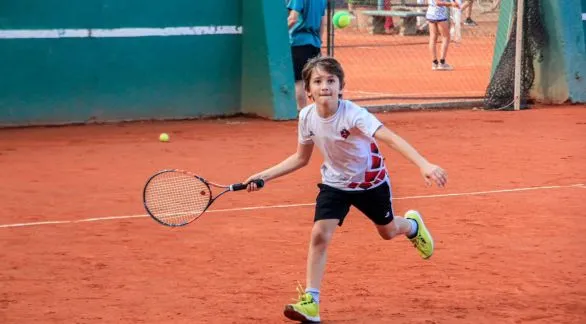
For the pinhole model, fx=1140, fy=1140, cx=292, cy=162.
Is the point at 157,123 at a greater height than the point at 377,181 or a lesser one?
lesser

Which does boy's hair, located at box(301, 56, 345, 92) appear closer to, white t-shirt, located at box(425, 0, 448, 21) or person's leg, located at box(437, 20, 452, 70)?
person's leg, located at box(437, 20, 452, 70)

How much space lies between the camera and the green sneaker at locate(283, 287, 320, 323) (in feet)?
18.6

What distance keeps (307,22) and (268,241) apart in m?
6.18

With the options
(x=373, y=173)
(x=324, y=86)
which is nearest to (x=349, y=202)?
(x=373, y=173)

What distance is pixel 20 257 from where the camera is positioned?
23.8 feet

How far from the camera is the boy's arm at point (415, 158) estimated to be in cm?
509

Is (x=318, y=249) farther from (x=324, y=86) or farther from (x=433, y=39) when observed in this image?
(x=433, y=39)

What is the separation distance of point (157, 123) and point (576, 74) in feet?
19.7

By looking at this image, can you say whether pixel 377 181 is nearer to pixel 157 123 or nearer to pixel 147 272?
pixel 147 272

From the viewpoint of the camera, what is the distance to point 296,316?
568cm

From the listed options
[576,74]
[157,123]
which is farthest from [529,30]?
[157,123]

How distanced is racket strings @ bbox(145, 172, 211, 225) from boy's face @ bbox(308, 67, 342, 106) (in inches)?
36.7

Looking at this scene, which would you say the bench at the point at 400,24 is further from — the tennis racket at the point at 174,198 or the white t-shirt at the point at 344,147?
the white t-shirt at the point at 344,147

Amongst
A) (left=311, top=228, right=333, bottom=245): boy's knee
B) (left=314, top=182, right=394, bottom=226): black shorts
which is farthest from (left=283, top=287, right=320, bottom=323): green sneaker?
(left=314, top=182, right=394, bottom=226): black shorts
